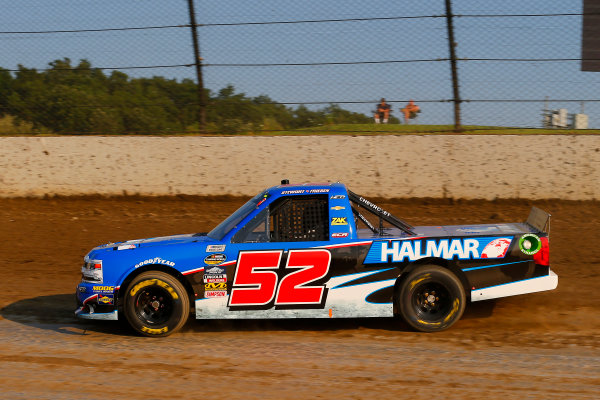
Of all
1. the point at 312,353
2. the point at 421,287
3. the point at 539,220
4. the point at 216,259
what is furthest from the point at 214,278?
the point at 539,220

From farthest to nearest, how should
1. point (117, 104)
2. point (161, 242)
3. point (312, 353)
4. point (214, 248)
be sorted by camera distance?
point (117, 104) < point (161, 242) < point (214, 248) < point (312, 353)

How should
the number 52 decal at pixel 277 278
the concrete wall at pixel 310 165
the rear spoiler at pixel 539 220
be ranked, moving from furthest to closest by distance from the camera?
the concrete wall at pixel 310 165, the rear spoiler at pixel 539 220, the number 52 decal at pixel 277 278

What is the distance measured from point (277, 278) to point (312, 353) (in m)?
0.85

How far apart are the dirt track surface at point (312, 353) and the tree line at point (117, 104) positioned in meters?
4.80

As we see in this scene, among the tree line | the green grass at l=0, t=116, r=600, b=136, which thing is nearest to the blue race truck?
the green grass at l=0, t=116, r=600, b=136

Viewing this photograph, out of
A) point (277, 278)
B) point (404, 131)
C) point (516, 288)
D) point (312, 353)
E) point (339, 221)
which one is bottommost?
point (312, 353)

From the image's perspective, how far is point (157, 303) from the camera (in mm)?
6715

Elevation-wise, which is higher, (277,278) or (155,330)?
(277,278)

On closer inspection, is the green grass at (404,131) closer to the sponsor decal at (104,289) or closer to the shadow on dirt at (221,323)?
the shadow on dirt at (221,323)

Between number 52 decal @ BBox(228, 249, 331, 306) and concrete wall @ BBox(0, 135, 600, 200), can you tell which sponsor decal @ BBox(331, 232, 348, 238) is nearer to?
number 52 decal @ BBox(228, 249, 331, 306)

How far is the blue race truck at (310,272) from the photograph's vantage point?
6.55m

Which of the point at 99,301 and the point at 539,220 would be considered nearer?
the point at 99,301

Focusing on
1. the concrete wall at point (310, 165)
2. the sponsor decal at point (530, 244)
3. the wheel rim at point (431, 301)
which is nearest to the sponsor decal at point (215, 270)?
the wheel rim at point (431, 301)

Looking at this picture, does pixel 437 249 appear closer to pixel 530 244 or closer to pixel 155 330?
pixel 530 244
